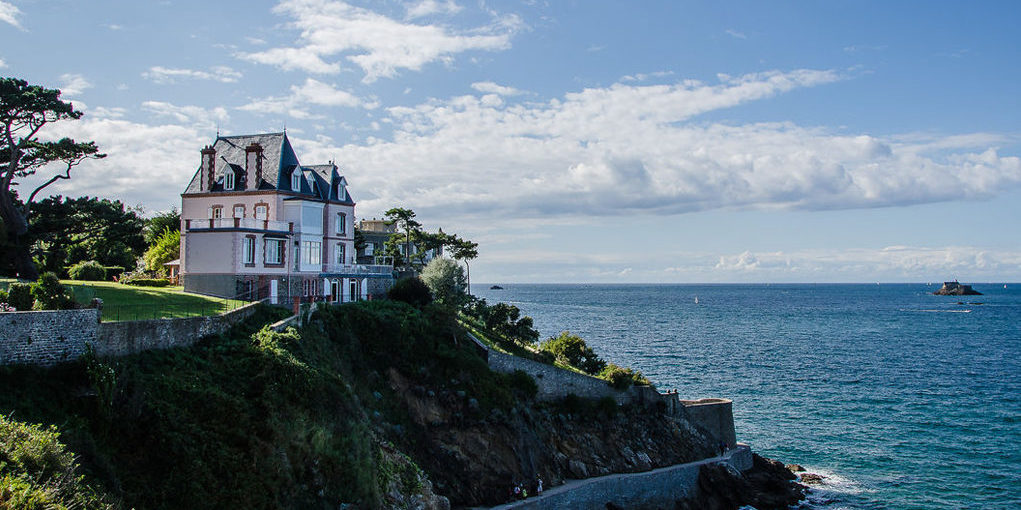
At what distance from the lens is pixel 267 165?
50812mm

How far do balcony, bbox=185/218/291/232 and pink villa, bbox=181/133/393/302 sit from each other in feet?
0.20

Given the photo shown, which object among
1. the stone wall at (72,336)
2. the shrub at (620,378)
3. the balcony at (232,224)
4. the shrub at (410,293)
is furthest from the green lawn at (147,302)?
the shrub at (620,378)

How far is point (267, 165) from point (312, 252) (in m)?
6.77

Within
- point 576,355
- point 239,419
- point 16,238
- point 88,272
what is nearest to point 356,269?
point 576,355

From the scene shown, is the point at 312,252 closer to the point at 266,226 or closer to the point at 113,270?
the point at 266,226

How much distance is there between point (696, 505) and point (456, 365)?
17.1 m

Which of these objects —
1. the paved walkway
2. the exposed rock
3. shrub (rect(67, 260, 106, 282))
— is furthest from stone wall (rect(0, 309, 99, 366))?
the exposed rock

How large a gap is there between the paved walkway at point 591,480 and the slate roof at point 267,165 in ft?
87.5

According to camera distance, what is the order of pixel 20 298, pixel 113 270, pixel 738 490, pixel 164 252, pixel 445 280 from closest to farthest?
pixel 20 298 → pixel 738 490 → pixel 113 270 → pixel 164 252 → pixel 445 280

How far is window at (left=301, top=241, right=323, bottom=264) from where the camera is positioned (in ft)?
168

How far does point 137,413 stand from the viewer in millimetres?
24016

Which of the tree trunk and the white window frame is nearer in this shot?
the tree trunk

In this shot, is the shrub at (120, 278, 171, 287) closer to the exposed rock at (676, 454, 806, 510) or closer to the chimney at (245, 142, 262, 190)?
the chimney at (245, 142, 262, 190)

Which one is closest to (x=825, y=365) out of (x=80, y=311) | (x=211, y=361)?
(x=211, y=361)
